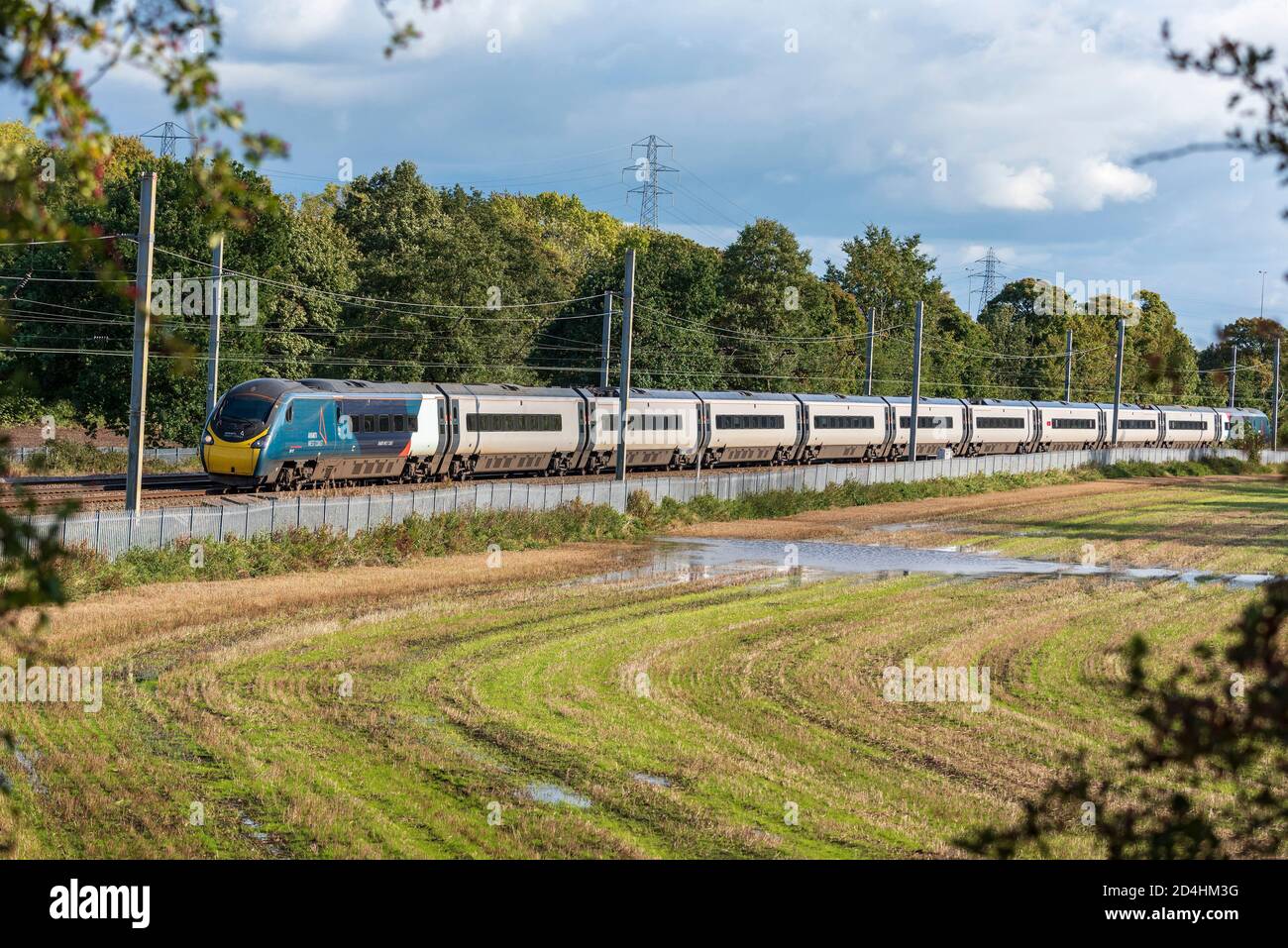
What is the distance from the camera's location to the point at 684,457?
181ft

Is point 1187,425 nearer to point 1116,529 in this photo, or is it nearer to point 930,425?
point 930,425

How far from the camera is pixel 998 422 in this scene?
2977 inches

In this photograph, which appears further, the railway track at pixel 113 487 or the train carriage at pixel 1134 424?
the train carriage at pixel 1134 424

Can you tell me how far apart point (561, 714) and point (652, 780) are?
3457mm

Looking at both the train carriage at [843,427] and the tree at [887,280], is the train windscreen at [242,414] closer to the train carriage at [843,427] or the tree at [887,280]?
the train carriage at [843,427]

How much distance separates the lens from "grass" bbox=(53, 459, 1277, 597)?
27.7 metres

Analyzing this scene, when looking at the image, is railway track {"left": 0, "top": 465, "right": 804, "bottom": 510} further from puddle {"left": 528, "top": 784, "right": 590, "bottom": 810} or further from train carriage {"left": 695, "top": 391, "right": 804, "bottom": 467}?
puddle {"left": 528, "top": 784, "right": 590, "bottom": 810}

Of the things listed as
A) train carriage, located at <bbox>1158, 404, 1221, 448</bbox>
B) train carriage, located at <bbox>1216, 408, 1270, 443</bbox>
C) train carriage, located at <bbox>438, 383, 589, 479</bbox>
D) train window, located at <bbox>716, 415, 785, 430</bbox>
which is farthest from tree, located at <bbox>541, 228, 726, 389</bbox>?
train carriage, located at <bbox>1216, 408, 1270, 443</bbox>

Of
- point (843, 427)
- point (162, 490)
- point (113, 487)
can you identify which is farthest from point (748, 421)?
point (113, 487)

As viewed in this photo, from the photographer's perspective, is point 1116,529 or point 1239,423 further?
point 1239,423

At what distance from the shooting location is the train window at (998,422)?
73.8 meters

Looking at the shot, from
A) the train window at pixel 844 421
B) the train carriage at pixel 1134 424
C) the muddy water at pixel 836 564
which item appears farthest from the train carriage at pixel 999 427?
the muddy water at pixel 836 564

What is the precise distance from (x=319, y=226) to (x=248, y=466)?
44401 mm

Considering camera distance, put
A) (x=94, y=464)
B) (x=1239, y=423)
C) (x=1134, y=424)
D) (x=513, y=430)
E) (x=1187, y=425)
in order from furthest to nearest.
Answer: (x=1239, y=423) → (x=1187, y=425) → (x=1134, y=424) → (x=513, y=430) → (x=94, y=464)
